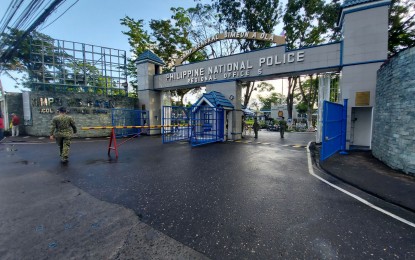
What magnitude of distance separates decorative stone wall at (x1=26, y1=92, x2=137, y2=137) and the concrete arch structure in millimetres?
8082

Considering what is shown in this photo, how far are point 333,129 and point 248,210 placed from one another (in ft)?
19.8

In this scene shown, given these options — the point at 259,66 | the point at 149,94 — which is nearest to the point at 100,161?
the point at 259,66

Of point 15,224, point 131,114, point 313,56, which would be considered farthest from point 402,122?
point 131,114

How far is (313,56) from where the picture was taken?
9.85 meters

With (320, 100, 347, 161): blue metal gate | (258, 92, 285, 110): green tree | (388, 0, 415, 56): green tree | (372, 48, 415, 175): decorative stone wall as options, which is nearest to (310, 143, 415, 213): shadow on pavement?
(372, 48, 415, 175): decorative stone wall

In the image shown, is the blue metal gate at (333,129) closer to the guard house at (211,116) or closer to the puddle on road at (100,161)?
the guard house at (211,116)

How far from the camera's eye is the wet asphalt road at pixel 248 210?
2229mm

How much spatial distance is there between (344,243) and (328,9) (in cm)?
2205

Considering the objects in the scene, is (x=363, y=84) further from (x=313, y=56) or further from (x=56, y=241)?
(x=56, y=241)

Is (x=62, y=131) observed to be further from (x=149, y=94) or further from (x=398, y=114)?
(x=398, y=114)

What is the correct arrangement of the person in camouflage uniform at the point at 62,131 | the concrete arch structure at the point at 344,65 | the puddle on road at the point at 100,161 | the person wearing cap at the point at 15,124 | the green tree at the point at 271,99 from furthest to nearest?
the green tree at the point at 271,99 < the person wearing cap at the point at 15,124 < the concrete arch structure at the point at 344,65 < the puddle on road at the point at 100,161 < the person in camouflage uniform at the point at 62,131

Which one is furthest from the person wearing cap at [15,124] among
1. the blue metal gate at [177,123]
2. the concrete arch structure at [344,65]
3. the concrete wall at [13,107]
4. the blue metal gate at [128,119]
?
the concrete arch structure at [344,65]

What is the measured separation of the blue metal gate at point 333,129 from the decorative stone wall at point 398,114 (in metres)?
1.30

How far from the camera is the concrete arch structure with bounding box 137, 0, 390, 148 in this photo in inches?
321
